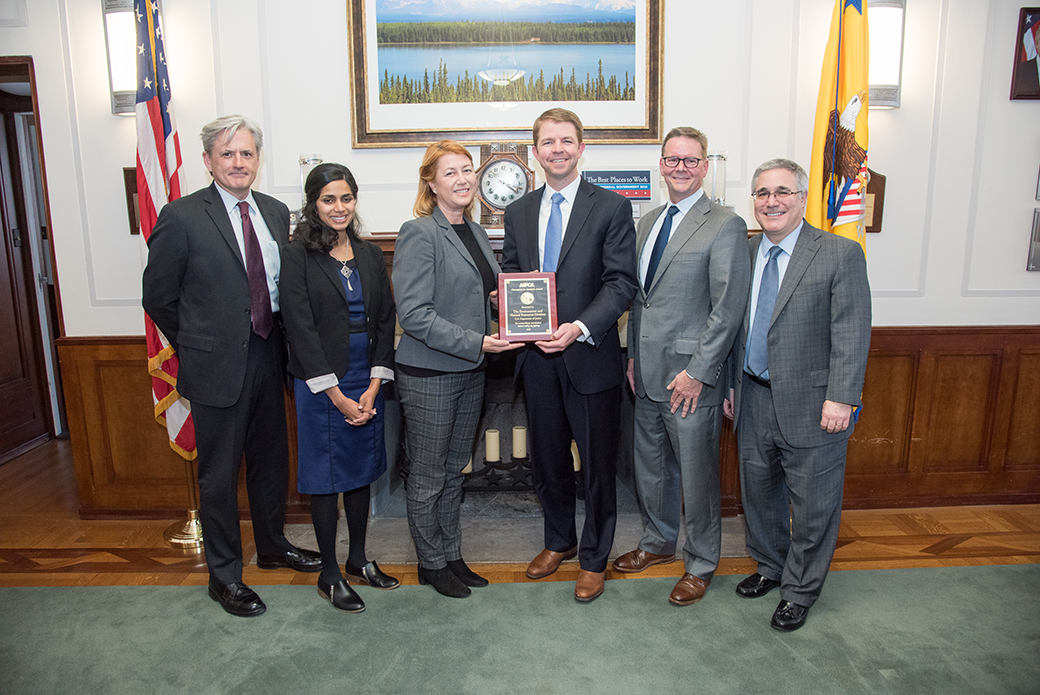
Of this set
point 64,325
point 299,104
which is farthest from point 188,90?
point 64,325

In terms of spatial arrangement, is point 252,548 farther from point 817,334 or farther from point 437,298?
point 817,334

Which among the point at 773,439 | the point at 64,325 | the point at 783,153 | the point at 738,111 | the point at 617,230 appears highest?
the point at 738,111

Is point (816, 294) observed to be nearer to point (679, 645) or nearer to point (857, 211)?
point (857, 211)

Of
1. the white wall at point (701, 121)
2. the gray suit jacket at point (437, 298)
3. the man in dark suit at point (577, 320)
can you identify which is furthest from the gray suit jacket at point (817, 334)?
the white wall at point (701, 121)

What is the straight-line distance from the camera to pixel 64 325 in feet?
11.2

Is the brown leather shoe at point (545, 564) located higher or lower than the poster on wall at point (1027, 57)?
lower

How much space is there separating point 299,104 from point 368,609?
8.00 ft

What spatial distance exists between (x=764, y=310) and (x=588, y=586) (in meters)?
1.26

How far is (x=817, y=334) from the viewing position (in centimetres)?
231

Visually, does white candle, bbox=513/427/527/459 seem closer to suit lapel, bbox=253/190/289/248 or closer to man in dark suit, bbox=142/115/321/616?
man in dark suit, bbox=142/115/321/616

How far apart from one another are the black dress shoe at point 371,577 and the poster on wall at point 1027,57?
3830mm

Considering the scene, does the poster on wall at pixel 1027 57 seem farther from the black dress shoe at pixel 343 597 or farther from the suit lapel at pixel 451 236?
the black dress shoe at pixel 343 597

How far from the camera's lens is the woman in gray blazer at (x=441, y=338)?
7.71 ft

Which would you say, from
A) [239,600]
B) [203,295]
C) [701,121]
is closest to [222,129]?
[203,295]
